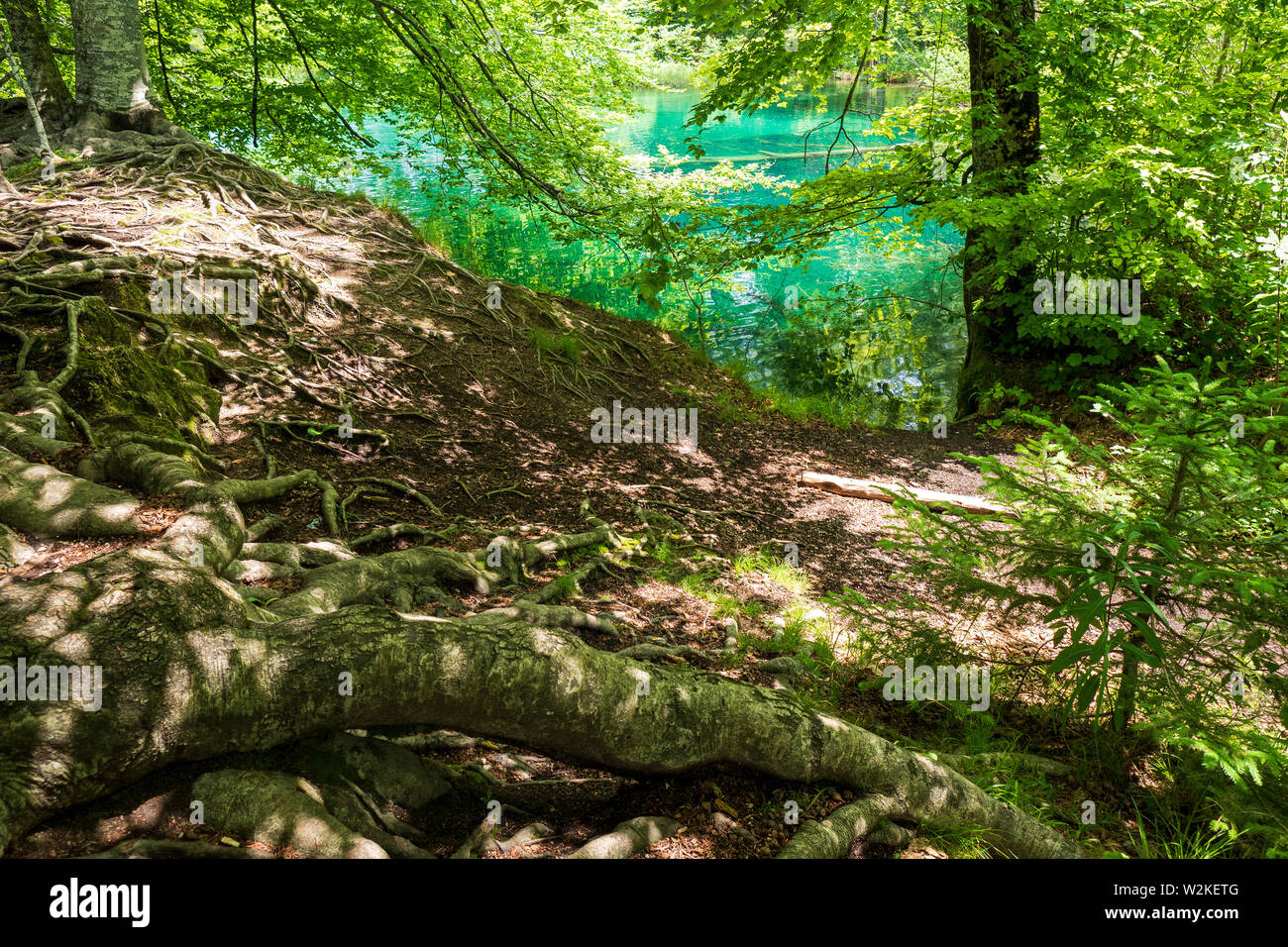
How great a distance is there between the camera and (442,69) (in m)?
4.75

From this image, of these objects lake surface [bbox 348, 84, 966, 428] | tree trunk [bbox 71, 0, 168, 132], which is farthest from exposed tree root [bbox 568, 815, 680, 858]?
lake surface [bbox 348, 84, 966, 428]

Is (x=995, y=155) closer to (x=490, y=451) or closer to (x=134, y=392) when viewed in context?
(x=490, y=451)

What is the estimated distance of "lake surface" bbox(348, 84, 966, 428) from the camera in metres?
14.4

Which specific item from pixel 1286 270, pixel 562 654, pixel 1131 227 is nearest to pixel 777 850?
pixel 562 654

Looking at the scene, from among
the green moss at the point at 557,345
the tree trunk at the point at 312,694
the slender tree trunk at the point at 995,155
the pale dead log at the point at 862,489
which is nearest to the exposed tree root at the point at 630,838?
the tree trunk at the point at 312,694

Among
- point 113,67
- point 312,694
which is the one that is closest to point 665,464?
point 312,694

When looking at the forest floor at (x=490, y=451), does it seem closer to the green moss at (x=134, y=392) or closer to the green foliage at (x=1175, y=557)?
the green moss at (x=134, y=392)

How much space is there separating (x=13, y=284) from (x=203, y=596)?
4.67 meters

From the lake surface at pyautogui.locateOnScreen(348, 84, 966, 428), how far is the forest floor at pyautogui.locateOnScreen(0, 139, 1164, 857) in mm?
2913

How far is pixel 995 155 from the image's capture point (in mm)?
10359

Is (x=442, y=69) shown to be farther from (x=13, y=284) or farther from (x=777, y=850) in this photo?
(x=777, y=850)

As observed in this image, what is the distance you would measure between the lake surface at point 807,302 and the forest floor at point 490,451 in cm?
291

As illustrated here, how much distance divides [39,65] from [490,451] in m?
7.92

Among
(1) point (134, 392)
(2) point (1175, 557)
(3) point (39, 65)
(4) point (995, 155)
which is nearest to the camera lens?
(2) point (1175, 557)
